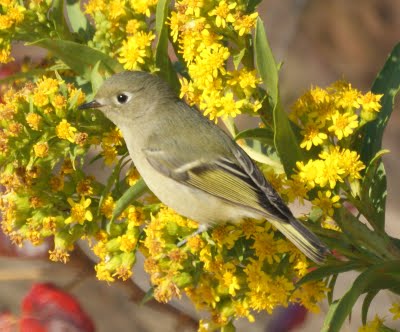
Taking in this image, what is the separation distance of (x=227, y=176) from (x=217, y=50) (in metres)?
0.26

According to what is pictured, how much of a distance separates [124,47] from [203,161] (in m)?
0.28

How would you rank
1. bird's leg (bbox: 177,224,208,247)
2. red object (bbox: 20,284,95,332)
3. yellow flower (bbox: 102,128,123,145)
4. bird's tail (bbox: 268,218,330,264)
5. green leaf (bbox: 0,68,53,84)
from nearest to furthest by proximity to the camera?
bird's tail (bbox: 268,218,330,264)
bird's leg (bbox: 177,224,208,247)
yellow flower (bbox: 102,128,123,145)
green leaf (bbox: 0,68,53,84)
red object (bbox: 20,284,95,332)

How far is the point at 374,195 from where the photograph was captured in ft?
4.20

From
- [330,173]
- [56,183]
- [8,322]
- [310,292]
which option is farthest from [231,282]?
[8,322]

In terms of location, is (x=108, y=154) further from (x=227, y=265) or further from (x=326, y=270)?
(x=326, y=270)

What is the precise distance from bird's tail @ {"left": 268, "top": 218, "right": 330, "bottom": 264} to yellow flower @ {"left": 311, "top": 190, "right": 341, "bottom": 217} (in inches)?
1.8

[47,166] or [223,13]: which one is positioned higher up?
[223,13]

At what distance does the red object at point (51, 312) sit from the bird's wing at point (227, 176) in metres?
0.62

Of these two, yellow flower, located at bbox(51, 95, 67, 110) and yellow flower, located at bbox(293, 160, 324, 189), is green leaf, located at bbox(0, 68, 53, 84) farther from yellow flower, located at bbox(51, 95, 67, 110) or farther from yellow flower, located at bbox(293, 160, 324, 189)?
yellow flower, located at bbox(293, 160, 324, 189)

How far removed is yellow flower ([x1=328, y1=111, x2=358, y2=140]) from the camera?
1.17 meters

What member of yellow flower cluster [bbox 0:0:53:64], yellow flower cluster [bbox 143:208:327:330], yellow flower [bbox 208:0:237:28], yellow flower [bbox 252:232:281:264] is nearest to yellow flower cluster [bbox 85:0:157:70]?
yellow flower cluster [bbox 0:0:53:64]

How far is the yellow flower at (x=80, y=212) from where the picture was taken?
4.01ft

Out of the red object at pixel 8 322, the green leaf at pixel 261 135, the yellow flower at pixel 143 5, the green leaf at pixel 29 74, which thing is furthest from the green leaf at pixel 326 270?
the red object at pixel 8 322

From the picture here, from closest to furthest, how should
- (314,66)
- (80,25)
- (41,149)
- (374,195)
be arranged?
(41,149), (374,195), (80,25), (314,66)
